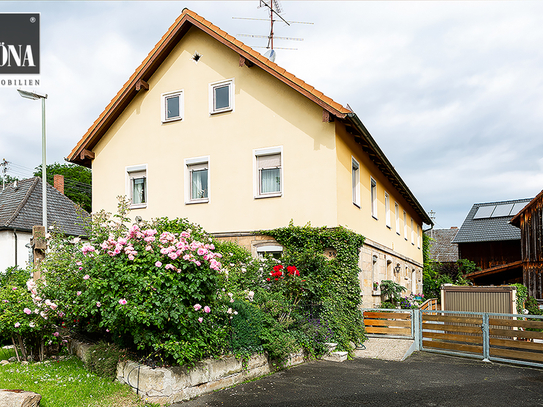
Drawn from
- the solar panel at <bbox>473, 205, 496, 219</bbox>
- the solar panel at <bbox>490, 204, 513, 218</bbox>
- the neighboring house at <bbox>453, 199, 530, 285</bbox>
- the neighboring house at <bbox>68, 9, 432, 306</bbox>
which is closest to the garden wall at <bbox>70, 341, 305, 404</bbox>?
the neighboring house at <bbox>68, 9, 432, 306</bbox>

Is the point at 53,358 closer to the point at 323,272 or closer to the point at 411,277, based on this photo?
the point at 323,272

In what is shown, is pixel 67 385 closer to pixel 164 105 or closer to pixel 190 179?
pixel 190 179

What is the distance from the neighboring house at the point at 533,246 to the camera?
26.8 metres

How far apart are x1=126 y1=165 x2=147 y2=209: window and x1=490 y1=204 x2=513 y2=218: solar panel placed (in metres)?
32.4

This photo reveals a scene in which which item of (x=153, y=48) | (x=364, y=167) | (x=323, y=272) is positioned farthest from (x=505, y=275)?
(x=153, y=48)

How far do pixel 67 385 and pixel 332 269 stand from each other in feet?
24.2

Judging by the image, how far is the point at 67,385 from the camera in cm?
766

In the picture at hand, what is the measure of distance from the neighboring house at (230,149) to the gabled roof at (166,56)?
0.04 m

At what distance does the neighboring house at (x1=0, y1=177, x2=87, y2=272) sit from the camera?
24.9m

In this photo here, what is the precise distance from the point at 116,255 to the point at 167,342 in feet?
5.07

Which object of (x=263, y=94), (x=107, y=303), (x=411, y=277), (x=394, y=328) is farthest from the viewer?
(x=411, y=277)

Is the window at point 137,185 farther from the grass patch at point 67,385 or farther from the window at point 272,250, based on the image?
the grass patch at point 67,385

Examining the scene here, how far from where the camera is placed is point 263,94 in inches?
585

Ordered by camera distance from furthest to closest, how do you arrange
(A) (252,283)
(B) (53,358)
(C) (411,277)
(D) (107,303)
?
(C) (411,277)
(A) (252,283)
(B) (53,358)
(D) (107,303)
